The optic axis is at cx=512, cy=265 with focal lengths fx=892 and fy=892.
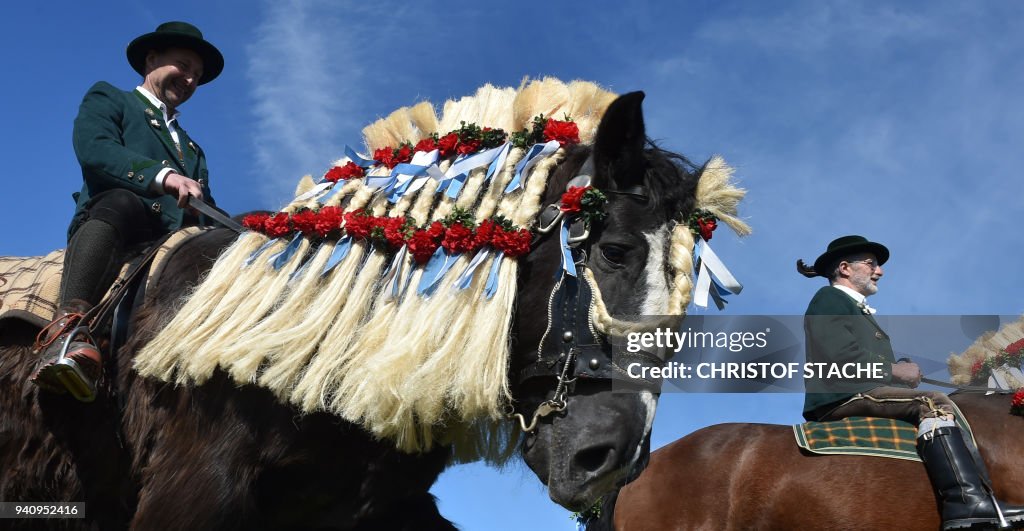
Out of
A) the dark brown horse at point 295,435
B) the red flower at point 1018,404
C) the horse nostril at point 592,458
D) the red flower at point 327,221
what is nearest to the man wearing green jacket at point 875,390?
the red flower at point 1018,404

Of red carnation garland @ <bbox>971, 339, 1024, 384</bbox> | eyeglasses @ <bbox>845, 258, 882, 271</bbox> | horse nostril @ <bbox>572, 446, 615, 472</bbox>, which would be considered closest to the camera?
horse nostril @ <bbox>572, 446, 615, 472</bbox>

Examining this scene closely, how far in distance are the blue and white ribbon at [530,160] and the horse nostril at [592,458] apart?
1148 millimetres

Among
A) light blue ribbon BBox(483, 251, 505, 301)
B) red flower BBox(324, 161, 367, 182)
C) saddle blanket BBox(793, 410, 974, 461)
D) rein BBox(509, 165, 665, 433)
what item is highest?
saddle blanket BBox(793, 410, 974, 461)

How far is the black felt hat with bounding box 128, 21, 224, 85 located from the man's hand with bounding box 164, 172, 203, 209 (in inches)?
42.0

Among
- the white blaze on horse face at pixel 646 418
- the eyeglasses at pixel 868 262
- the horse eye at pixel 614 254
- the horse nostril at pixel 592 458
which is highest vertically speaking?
the eyeglasses at pixel 868 262

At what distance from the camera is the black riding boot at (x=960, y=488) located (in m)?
6.07

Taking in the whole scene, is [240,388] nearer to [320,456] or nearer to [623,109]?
[320,456]

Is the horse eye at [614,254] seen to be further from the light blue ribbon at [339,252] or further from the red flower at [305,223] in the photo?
the red flower at [305,223]

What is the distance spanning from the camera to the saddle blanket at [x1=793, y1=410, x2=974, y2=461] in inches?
257

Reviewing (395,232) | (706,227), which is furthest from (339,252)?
(706,227)

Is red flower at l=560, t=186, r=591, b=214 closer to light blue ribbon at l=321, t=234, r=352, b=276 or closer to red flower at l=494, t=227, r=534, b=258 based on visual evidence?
red flower at l=494, t=227, r=534, b=258

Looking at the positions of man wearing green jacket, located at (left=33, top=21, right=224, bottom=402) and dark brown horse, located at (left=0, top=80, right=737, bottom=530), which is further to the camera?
man wearing green jacket, located at (left=33, top=21, right=224, bottom=402)

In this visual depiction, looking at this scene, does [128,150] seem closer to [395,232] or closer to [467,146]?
[395,232]

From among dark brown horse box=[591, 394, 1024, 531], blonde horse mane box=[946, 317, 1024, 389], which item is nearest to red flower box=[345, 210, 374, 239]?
dark brown horse box=[591, 394, 1024, 531]
